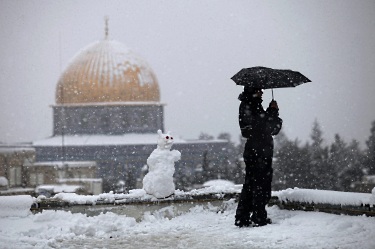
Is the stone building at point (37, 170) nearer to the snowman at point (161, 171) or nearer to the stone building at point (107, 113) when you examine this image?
the stone building at point (107, 113)

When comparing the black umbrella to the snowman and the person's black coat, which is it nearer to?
the person's black coat

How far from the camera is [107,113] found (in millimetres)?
49812

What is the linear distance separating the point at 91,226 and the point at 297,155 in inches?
1303

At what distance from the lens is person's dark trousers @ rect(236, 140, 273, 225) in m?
8.41

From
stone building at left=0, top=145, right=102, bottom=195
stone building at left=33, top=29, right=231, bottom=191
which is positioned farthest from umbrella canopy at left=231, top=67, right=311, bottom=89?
stone building at left=33, top=29, right=231, bottom=191

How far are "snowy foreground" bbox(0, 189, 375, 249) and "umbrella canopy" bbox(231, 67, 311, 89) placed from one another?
1364 millimetres

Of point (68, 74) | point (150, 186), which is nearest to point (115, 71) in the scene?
point (68, 74)

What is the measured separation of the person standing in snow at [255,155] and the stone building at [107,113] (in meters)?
39.7

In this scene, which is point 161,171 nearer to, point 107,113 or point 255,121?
point 255,121

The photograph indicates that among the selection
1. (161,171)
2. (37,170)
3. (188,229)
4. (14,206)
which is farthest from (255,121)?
(37,170)

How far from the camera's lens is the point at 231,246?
720cm

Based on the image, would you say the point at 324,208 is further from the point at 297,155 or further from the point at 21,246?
the point at 297,155

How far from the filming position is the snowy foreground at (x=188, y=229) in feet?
23.9

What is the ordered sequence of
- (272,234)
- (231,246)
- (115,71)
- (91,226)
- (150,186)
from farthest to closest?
(115,71) < (150,186) < (91,226) < (272,234) < (231,246)
